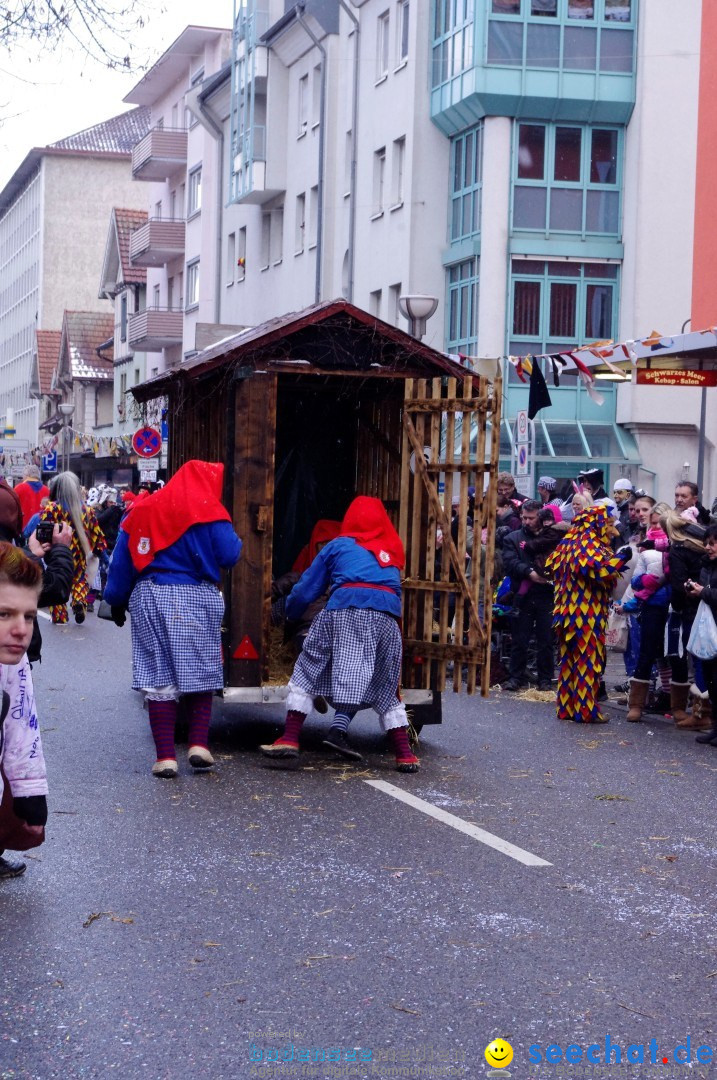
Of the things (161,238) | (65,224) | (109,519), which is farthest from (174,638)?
(65,224)

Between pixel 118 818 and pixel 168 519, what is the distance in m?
2.18

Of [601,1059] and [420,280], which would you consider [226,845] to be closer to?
[601,1059]

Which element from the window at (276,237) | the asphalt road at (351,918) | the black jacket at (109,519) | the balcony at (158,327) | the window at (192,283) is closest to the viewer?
the asphalt road at (351,918)

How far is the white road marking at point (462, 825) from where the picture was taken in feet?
24.5

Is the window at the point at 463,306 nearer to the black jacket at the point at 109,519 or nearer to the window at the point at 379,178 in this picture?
the window at the point at 379,178

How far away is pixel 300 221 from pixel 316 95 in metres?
3.44

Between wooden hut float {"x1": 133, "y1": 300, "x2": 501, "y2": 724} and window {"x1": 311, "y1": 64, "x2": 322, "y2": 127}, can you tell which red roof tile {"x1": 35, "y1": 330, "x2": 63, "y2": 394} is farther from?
wooden hut float {"x1": 133, "y1": 300, "x2": 501, "y2": 724}

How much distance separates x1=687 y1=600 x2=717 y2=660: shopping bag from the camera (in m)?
12.1

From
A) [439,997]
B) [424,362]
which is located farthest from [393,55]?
[439,997]

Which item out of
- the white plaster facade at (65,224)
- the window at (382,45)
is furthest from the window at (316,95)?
the white plaster facade at (65,224)

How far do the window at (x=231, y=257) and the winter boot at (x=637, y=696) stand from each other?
4022 cm

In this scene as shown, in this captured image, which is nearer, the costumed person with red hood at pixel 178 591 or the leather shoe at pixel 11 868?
the leather shoe at pixel 11 868

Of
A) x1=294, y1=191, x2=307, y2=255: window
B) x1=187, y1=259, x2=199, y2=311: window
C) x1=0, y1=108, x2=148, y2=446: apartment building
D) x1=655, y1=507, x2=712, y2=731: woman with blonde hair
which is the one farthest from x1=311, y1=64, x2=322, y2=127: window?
x1=0, y1=108, x2=148, y2=446: apartment building

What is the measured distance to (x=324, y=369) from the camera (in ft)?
36.7
